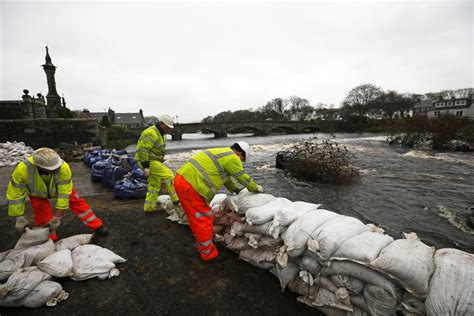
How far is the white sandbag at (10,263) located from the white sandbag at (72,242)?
0.27m

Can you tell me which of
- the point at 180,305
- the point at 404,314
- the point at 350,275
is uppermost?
the point at 350,275

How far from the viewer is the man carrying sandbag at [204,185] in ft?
7.17

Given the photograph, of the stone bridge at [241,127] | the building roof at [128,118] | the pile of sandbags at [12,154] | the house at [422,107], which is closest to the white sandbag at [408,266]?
the pile of sandbags at [12,154]

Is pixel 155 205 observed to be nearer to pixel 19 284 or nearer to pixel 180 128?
pixel 19 284

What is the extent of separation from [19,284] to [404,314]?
2715mm

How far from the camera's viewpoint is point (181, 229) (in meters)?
2.86

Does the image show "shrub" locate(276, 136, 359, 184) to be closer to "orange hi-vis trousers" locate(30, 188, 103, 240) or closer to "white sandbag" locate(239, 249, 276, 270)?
"white sandbag" locate(239, 249, 276, 270)

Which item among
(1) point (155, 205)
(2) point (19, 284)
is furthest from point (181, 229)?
Result: (2) point (19, 284)

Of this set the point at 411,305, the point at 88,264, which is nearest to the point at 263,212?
the point at 411,305

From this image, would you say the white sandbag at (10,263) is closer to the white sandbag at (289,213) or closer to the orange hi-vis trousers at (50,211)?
the orange hi-vis trousers at (50,211)

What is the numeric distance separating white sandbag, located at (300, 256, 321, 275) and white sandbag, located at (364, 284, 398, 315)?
35 centimetres

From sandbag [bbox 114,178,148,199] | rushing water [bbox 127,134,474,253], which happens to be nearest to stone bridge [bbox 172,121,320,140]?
rushing water [bbox 127,134,474,253]

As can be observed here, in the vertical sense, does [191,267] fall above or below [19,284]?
below

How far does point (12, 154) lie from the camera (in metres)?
8.11
